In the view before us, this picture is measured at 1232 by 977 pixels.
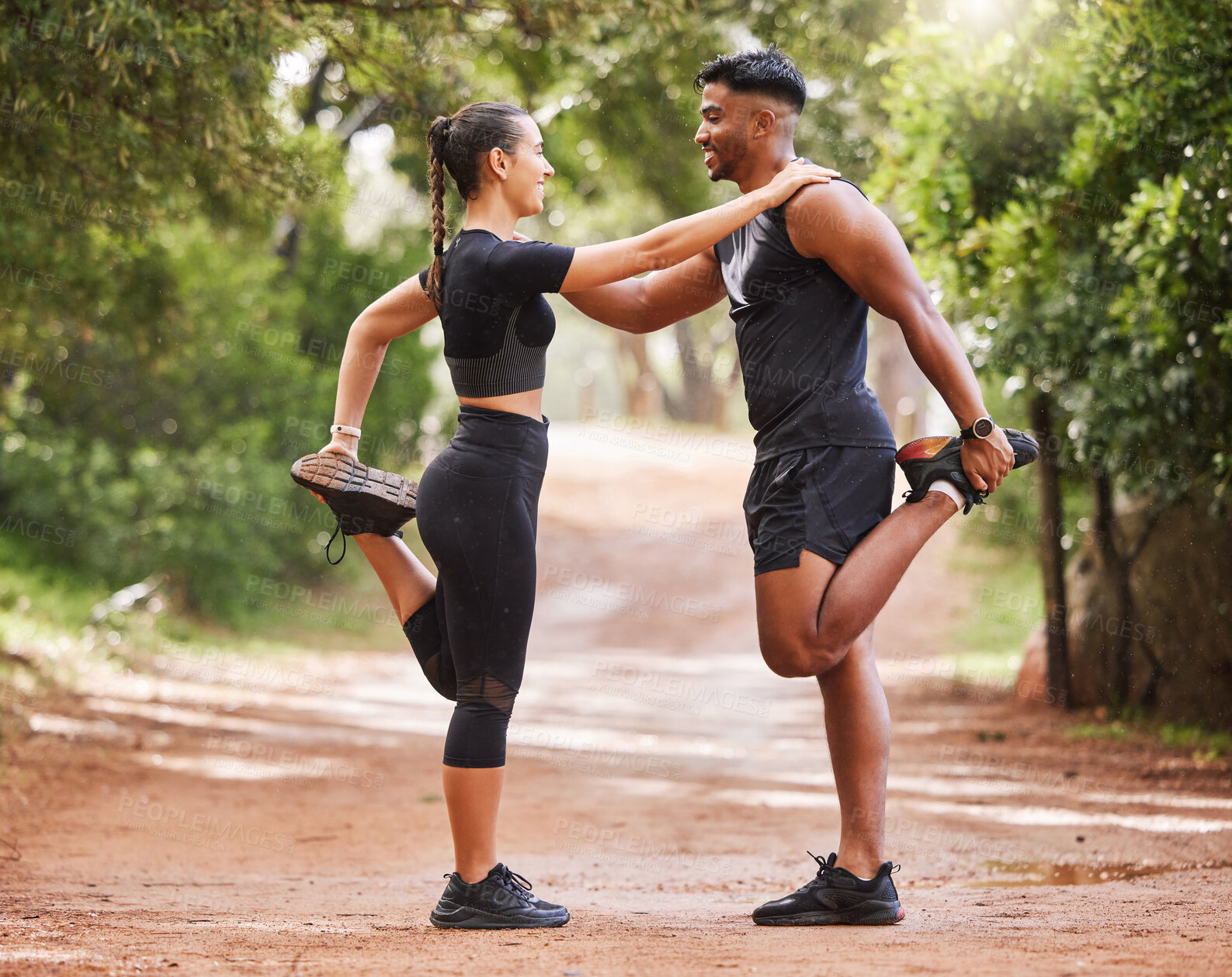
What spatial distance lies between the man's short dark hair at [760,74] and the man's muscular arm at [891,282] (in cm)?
40

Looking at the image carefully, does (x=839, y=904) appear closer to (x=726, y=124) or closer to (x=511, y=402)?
(x=511, y=402)

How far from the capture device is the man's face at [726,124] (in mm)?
3680

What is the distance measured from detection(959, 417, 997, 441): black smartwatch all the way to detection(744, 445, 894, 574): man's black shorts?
0.27 m

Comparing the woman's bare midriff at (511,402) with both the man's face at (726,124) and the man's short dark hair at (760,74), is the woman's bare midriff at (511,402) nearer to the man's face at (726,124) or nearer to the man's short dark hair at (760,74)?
the man's face at (726,124)

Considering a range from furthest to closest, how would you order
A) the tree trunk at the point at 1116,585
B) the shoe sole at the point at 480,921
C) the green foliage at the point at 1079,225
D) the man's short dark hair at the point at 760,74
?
the tree trunk at the point at 1116,585 < the green foliage at the point at 1079,225 < the man's short dark hair at the point at 760,74 < the shoe sole at the point at 480,921

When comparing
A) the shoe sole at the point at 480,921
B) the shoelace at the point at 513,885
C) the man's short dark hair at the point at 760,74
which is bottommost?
the shoe sole at the point at 480,921

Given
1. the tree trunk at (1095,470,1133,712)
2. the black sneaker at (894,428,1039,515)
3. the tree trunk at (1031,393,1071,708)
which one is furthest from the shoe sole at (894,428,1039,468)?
the tree trunk at (1031,393,1071,708)

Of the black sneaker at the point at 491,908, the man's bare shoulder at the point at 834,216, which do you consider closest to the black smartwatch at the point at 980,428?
the man's bare shoulder at the point at 834,216

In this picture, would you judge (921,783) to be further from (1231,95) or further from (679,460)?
(679,460)

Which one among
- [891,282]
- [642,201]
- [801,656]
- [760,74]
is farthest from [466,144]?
[642,201]

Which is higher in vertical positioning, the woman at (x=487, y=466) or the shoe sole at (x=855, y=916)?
the woman at (x=487, y=466)

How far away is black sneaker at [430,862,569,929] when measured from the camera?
3430 mm

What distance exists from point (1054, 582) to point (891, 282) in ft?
25.9

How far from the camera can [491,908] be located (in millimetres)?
3439
